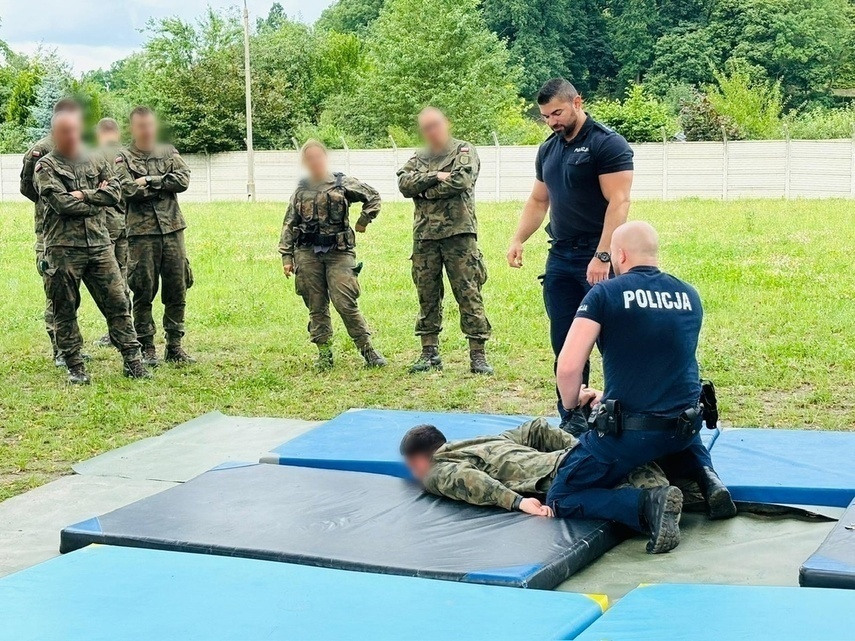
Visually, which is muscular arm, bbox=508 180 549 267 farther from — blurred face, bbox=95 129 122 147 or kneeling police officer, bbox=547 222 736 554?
blurred face, bbox=95 129 122 147

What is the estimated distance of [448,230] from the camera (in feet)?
30.1

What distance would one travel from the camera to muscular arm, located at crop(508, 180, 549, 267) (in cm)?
715

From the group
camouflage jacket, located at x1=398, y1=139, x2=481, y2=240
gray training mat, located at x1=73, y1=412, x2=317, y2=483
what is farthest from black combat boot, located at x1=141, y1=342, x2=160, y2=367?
camouflage jacket, located at x1=398, y1=139, x2=481, y2=240

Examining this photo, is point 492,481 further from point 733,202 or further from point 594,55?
point 594,55

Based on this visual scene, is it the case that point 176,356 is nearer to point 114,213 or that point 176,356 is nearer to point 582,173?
point 114,213

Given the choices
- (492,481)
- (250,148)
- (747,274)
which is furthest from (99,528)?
(250,148)

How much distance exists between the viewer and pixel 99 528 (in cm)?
514

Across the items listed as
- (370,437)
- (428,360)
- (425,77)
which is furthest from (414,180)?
(425,77)

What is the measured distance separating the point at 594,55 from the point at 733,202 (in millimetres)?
36000

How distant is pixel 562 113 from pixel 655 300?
80.8 inches

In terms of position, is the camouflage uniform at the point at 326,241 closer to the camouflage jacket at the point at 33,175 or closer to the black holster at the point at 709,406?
the camouflage jacket at the point at 33,175

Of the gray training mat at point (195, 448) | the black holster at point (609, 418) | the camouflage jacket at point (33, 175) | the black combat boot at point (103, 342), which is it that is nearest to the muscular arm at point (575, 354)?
the black holster at point (609, 418)

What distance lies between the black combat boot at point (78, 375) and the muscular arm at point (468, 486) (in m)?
4.74

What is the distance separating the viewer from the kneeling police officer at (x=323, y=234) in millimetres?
9273
